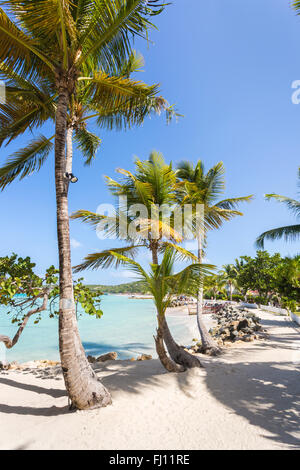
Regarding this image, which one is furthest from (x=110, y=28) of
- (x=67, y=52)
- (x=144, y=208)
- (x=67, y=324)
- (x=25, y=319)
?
(x=25, y=319)

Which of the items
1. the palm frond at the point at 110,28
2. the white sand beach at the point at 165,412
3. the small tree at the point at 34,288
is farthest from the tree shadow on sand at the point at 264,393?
the palm frond at the point at 110,28

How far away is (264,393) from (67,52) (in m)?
8.25

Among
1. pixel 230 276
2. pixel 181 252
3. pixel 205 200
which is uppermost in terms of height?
pixel 205 200

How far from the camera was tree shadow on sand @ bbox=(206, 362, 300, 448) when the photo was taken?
3736 mm

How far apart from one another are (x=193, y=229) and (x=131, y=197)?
92.4 inches

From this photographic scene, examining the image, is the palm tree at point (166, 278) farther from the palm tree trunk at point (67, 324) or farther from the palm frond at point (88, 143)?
the palm frond at point (88, 143)

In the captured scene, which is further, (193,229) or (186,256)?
(193,229)

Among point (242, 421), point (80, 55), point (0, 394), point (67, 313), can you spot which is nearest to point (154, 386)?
point (242, 421)

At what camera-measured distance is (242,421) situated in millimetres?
3920

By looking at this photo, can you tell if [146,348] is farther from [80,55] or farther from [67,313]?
[80,55]

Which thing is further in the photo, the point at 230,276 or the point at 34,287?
the point at 230,276

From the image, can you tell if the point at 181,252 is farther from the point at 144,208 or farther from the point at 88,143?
the point at 88,143

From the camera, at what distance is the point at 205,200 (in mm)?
10836

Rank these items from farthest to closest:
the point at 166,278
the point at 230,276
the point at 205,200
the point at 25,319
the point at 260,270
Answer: the point at 230,276 < the point at 260,270 < the point at 205,200 < the point at 25,319 < the point at 166,278
